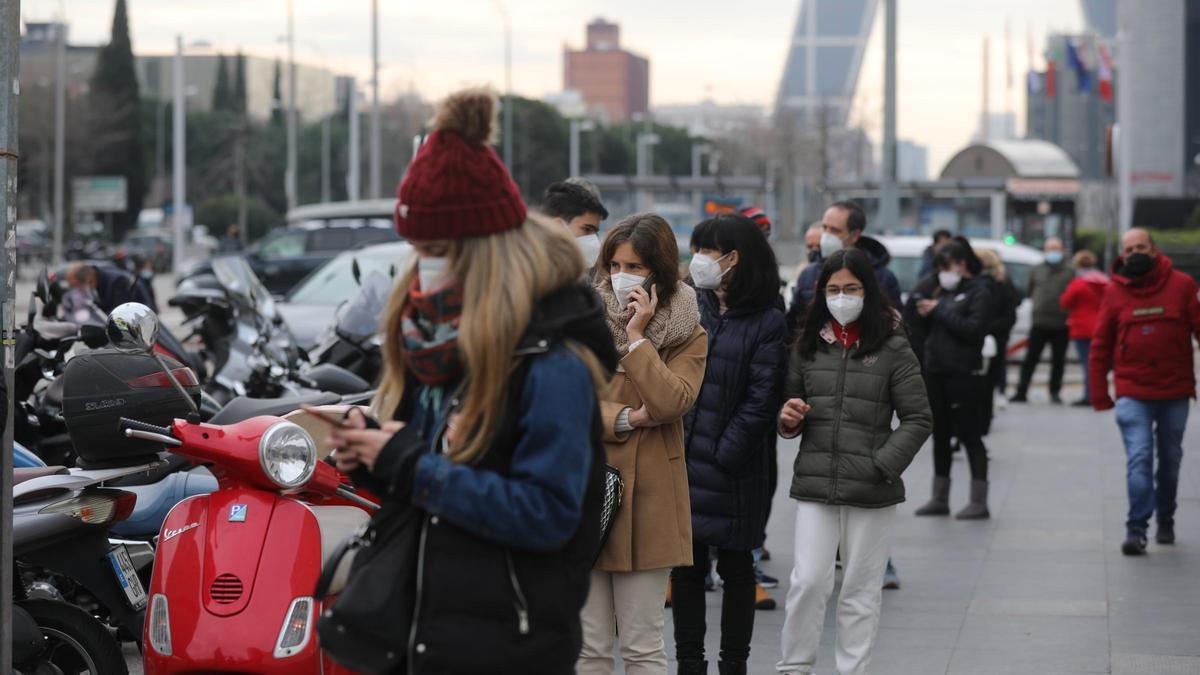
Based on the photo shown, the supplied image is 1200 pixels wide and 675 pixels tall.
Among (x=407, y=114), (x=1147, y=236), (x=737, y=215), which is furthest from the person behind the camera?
(x=407, y=114)

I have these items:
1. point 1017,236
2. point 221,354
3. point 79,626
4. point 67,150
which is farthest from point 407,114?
point 79,626

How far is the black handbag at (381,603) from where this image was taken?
9.93 ft

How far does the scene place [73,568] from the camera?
5516 mm

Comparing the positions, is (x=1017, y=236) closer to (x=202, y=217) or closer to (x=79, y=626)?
(x=79, y=626)

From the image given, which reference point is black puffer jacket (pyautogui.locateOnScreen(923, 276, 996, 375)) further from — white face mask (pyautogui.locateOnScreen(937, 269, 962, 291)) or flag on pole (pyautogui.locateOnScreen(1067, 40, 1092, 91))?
flag on pole (pyautogui.locateOnScreen(1067, 40, 1092, 91))

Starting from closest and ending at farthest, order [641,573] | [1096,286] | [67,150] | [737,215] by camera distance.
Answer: [641,573] < [737,215] < [1096,286] < [67,150]

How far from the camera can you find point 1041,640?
693 centimetres

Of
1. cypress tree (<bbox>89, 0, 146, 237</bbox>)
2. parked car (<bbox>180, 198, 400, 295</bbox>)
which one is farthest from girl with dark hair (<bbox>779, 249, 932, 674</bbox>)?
cypress tree (<bbox>89, 0, 146, 237</bbox>)

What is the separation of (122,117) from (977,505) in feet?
224

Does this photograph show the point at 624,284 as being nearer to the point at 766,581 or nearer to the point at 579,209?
the point at 579,209

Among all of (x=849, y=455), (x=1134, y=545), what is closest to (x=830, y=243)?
(x=1134, y=545)

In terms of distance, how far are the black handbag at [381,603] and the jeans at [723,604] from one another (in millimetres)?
2616

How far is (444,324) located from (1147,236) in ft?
22.7

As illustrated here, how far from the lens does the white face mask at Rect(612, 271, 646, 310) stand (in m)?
5.20
